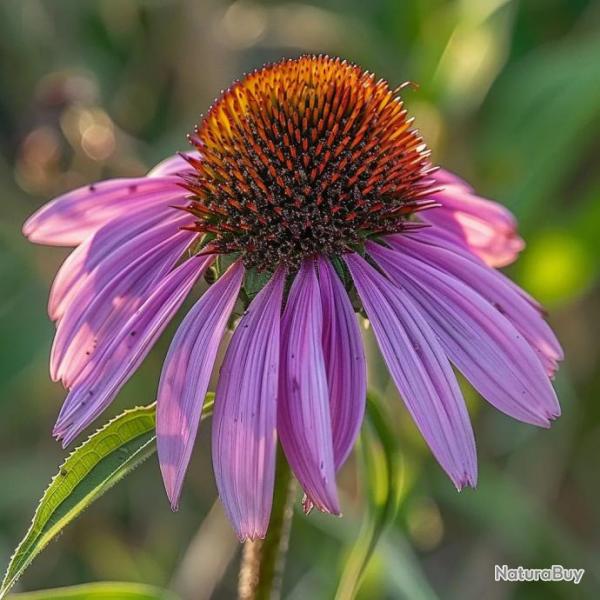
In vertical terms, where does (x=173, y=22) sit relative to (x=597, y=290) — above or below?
above

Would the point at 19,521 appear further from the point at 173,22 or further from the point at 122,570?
the point at 173,22

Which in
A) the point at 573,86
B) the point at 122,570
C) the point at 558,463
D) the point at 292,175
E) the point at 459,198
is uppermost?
the point at 292,175

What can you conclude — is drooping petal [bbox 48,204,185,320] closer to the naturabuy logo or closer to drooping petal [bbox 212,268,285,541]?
drooping petal [bbox 212,268,285,541]

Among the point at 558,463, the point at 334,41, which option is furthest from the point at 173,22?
the point at 558,463

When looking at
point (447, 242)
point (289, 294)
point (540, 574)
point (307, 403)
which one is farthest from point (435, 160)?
point (307, 403)

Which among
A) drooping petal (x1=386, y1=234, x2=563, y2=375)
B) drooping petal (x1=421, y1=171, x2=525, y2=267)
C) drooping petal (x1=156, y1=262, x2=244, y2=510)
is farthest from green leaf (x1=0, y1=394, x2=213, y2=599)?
drooping petal (x1=421, y1=171, x2=525, y2=267)
